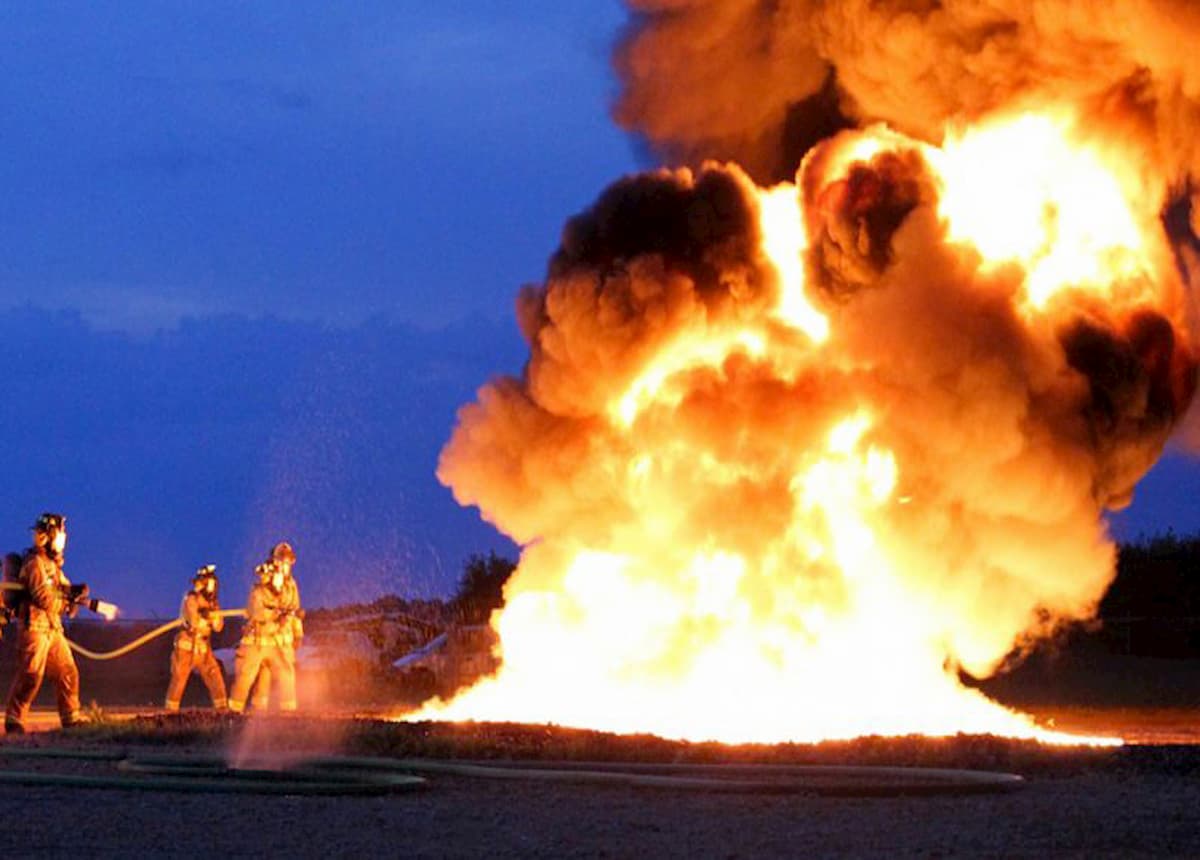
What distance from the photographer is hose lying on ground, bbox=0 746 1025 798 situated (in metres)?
16.8

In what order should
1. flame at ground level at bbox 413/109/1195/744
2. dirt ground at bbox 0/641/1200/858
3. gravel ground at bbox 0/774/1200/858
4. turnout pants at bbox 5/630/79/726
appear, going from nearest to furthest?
gravel ground at bbox 0/774/1200/858 < dirt ground at bbox 0/641/1200/858 < flame at ground level at bbox 413/109/1195/744 < turnout pants at bbox 5/630/79/726

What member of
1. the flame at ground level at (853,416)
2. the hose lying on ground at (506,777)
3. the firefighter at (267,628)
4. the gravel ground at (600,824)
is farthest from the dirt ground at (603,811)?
the firefighter at (267,628)

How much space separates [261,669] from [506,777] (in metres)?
11.9

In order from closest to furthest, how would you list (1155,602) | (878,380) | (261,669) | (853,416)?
(878,380) → (853,416) → (261,669) → (1155,602)

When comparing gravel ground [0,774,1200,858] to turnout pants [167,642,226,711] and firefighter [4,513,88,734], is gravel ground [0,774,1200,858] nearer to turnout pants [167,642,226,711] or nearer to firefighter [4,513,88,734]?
firefighter [4,513,88,734]

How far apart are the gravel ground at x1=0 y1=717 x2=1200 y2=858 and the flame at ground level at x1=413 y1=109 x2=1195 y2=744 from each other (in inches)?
155

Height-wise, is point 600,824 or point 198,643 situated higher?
point 198,643

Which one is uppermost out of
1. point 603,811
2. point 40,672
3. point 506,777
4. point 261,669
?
point 261,669

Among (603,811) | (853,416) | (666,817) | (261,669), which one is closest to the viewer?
(666,817)

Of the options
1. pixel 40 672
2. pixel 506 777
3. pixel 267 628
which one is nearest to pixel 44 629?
pixel 40 672

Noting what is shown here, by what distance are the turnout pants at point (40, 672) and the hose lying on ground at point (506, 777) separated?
537 centimetres

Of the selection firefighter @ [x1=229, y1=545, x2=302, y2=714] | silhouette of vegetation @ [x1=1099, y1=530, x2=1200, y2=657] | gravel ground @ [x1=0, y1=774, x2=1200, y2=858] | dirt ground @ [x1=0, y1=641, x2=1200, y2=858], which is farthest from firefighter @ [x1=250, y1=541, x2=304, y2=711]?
silhouette of vegetation @ [x1=1099, y1=530, x2=1200, y2=657]

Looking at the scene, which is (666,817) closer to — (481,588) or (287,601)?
(287,601)

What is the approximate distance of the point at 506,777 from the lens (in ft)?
59.6
